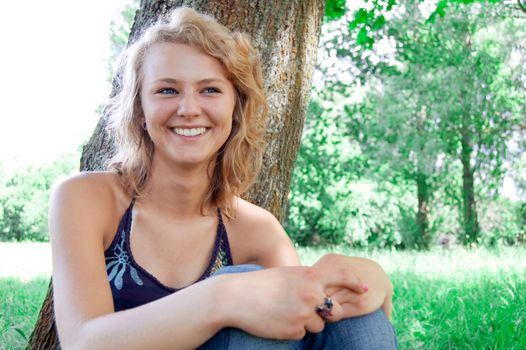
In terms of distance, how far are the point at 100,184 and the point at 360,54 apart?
14194 millimetres

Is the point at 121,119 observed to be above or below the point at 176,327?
above

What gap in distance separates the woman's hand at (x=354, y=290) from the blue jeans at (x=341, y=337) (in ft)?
0.09

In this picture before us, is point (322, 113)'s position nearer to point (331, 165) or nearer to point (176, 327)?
point (331, 165)

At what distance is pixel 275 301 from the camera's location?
1646 mm

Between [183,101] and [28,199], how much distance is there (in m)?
17.6

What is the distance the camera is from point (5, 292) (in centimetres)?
611

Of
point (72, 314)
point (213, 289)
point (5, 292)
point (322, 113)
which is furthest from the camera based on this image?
point (322, 113)

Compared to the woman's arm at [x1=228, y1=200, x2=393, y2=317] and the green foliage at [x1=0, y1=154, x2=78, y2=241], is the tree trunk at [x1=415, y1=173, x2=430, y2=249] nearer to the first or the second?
the green foliage at [x1=0, y1=154, x2=78, y2=241]

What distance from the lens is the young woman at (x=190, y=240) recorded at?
1665 mm

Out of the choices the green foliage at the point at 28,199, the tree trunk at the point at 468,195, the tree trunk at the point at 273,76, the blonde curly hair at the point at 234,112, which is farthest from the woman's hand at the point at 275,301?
the green foliage at the point at 28,199

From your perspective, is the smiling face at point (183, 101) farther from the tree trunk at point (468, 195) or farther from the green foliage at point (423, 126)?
the tree trunk at point (468, 195)

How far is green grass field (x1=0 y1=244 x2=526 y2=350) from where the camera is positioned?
4055mm

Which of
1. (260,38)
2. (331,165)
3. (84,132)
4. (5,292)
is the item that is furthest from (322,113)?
(260,38)

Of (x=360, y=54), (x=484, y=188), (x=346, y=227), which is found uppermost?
(x=360, y=54)
